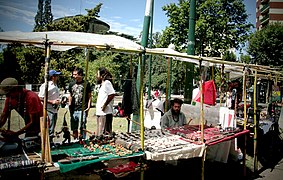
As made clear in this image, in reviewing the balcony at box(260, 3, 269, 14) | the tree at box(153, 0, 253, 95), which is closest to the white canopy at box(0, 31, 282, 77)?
the tree at box(153, 0, 253, 95)

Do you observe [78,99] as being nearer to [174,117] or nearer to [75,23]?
[174,117]

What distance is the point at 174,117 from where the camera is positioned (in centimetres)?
621

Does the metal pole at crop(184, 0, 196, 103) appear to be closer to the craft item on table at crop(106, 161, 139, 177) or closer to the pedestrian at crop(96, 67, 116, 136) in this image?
the pedestrian at crop(96, 67, 116, 136)

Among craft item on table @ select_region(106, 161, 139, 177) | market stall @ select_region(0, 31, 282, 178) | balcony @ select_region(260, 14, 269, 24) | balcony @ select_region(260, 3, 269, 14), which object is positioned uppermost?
balcony @ select_region(260, 3, 269, 14)

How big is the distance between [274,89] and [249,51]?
17.7 meters

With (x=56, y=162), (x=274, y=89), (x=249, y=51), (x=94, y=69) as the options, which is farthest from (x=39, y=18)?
(x=56, y=162)

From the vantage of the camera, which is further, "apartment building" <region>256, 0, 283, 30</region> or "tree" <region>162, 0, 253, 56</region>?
"apartment building" <region>256, 0, 283, 30</region>

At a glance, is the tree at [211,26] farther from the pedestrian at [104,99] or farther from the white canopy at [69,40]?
the white canopy at [69,40]

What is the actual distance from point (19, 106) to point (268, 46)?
25.8m

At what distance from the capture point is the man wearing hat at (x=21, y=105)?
3703 mm

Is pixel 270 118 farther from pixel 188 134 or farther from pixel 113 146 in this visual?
pixel 113 146

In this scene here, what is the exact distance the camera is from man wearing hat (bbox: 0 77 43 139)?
370cm

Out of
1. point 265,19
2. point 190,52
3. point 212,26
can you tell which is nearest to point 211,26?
point 212,26

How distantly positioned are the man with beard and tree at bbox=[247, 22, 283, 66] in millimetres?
21282
